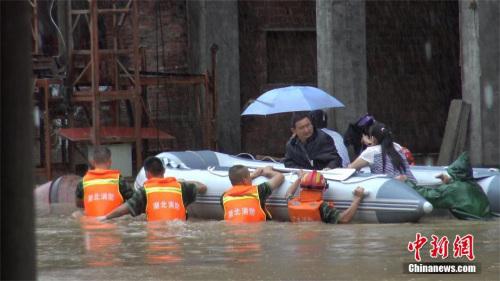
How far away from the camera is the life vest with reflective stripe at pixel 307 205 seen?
11258mm

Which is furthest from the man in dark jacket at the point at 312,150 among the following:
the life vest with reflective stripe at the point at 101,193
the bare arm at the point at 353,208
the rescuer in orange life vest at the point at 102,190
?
the life vest with reflective stripe at the point at 101,193

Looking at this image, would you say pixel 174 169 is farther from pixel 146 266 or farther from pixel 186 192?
pixel 146 266

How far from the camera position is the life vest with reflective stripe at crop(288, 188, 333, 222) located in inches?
443

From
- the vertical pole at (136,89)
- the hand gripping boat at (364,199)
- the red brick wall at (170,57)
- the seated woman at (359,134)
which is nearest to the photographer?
the hand gripping boat at (364,199)

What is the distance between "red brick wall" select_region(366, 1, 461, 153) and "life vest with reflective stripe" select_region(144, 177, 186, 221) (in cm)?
869

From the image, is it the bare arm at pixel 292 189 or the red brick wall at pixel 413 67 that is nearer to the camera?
the bare arm at pixel 292 189

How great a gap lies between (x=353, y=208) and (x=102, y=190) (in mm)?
2824

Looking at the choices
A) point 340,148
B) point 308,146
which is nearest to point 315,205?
point 308,146

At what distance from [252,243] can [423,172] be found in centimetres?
390

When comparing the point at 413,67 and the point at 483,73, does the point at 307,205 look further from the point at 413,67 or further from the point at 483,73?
the point at 413,67

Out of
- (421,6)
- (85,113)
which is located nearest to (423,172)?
(85,113)

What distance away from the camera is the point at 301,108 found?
13.2m

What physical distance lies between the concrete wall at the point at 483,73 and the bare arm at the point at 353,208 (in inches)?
130

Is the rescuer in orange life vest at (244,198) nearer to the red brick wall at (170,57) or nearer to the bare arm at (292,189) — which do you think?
the bare arm at (292,189)
